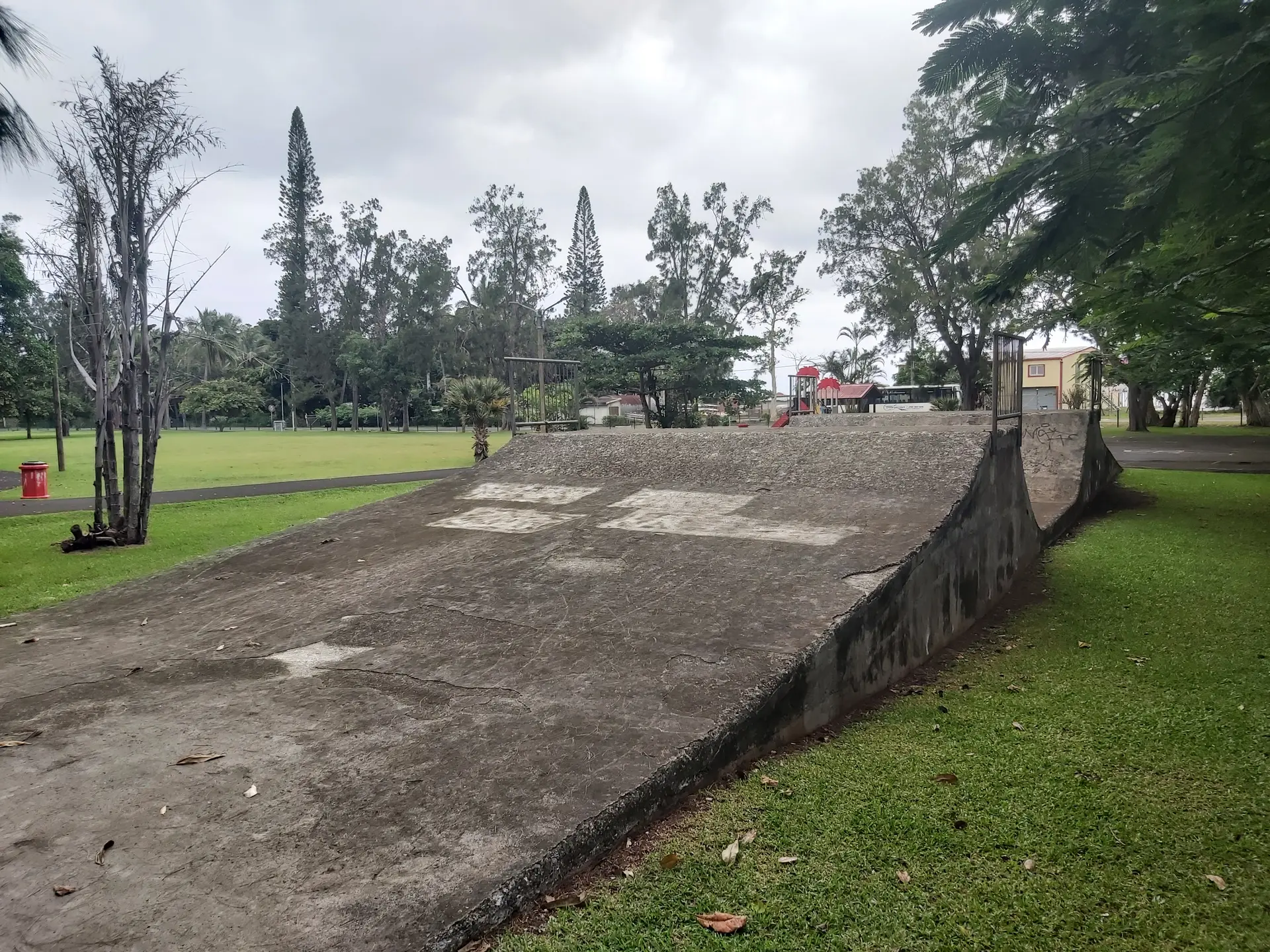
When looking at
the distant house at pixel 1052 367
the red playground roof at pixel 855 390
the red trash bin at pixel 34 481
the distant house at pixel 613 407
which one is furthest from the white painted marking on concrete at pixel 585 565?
the distant house at pixel 1052 367

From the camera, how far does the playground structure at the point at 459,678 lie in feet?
7.22

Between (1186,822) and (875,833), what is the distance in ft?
3.77

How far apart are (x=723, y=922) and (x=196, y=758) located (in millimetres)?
2003

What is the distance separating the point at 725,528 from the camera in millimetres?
5398

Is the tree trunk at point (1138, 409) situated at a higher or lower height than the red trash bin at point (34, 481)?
higher

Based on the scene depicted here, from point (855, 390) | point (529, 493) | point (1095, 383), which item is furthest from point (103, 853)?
point (855, 390)

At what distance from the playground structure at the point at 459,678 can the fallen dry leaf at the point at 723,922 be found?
415 mm

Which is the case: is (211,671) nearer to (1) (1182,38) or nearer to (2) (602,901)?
(2) (602,901)

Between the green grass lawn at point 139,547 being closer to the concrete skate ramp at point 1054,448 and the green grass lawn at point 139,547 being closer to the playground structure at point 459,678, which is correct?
the playground structure at point 459,678

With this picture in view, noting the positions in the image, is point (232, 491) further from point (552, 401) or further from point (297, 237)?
point (297, 237)

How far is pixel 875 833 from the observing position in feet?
8.77

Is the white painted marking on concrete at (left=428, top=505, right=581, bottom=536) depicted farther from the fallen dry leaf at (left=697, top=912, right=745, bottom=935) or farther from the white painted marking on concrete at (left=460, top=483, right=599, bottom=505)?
the fallen dry leaf at (left=697, top=912, right=745, bottom=935)

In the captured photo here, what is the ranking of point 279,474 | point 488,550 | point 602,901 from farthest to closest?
point 279,474 → point 488,550 → point 602,901

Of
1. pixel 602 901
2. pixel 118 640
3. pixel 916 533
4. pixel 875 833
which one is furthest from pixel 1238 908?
pixel 118 640
